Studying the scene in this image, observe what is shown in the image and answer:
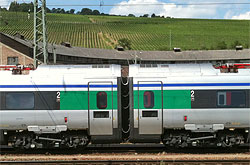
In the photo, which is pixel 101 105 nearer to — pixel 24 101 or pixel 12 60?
pixel 24 101

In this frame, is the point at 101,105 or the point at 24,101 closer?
the point at 101,105

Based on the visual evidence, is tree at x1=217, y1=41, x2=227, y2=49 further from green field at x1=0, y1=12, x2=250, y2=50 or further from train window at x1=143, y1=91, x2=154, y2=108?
train window at x1=143, y1=91, x2=154, y2=108

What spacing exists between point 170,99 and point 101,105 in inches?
121

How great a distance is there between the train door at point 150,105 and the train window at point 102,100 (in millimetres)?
1551

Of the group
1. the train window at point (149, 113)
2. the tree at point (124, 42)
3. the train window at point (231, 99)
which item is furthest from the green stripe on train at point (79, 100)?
the tree at point (124, 42)

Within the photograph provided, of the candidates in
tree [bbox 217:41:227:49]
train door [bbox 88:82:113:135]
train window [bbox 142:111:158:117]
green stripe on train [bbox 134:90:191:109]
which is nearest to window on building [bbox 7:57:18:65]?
train door [bbox 88:82:113:135]

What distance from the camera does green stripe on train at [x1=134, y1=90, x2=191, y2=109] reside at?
1553 cm

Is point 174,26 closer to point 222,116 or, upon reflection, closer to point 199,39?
point 199,39

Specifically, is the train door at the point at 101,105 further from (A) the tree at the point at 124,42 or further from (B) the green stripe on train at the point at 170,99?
(A) the tree at the point at 124,42

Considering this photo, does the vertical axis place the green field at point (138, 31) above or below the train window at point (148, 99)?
above

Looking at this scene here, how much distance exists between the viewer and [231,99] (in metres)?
15.7

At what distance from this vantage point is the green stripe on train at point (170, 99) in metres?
15.5

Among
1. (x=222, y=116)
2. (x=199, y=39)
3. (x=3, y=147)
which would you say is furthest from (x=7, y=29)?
(x=222, y=116)

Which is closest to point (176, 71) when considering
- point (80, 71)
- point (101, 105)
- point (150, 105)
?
point (150, 105)
